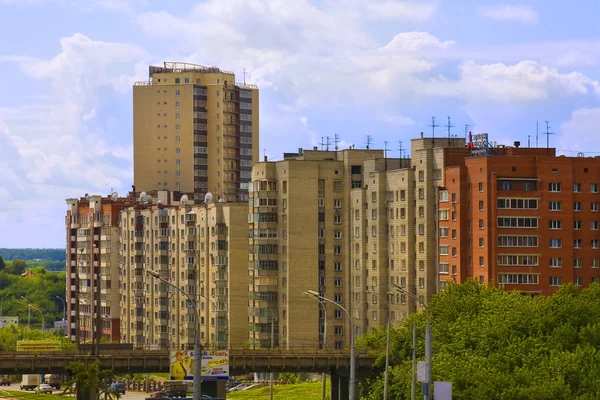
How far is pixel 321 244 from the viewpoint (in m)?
180

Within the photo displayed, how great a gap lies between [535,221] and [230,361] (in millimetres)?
36403

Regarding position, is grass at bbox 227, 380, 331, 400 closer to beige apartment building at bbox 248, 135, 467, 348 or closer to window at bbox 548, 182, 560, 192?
beige apartment building at bbox 248, 135, 467, 348

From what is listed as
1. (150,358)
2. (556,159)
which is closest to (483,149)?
(556,159)

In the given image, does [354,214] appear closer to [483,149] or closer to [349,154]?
[349,154]

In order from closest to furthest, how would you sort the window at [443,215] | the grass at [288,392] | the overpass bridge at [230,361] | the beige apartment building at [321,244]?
the overpass bridge at [230,361], the window at [443,215], the grass at [288,392], the beige apartment building at [321,244]

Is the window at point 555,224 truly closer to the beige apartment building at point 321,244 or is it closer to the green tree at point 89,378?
the beige apartment building at point 321,244

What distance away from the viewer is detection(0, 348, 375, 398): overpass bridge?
399 feet

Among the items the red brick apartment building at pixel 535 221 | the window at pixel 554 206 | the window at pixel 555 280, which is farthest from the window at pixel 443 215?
the window at pixel 555 280

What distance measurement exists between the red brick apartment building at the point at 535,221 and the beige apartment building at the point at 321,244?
67.0 feet

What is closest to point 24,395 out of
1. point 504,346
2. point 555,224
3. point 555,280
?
point 555,280

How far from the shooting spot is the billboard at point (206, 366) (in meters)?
115

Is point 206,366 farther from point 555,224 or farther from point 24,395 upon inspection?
point 24,395

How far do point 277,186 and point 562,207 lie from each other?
42.8 metres

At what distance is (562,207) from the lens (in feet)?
489
